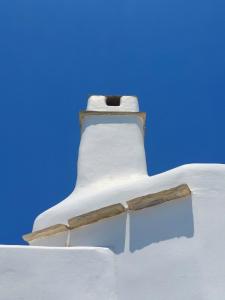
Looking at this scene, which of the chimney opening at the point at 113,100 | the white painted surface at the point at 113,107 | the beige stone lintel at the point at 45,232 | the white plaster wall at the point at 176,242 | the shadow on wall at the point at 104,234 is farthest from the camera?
the chimney opening at the point at 113,100

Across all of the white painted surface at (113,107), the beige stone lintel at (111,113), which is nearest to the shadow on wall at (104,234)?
the beige stone lintel at (111,113)

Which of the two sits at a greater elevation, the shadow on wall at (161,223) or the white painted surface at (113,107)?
the white painted surface at (113,107)

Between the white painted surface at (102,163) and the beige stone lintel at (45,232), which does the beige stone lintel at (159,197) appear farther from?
the beige stone lintel at (45,232)

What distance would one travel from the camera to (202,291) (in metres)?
8.44

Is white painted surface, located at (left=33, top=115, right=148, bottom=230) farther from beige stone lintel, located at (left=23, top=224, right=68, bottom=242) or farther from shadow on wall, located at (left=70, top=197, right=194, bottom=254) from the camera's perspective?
shadow on wall, located at (left=70, top=197, right=194, bottom=254)

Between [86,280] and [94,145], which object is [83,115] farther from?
[86,280]

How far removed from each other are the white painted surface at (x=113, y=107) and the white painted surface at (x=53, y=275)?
5.13m

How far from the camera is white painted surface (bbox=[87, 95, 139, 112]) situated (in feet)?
44.5

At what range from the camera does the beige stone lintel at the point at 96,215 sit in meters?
9.78

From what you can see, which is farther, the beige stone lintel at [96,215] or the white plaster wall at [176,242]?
the beige stone lintel at [96,215]

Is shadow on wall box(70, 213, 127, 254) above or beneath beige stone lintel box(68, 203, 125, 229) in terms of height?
beneath

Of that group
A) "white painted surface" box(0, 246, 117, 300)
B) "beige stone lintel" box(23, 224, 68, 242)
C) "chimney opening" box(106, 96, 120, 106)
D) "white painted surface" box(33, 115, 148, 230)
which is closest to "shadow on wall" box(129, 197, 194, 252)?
"white painted surface" box(0, 246, 117, 300)

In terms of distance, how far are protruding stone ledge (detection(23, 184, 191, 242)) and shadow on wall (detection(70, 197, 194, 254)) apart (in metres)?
0.08

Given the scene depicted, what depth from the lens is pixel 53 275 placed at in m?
8.90
